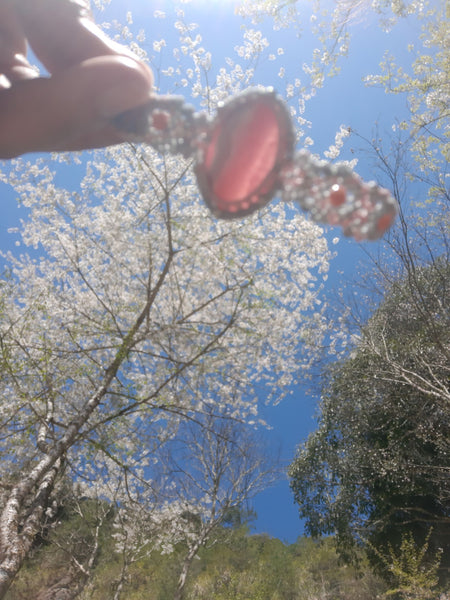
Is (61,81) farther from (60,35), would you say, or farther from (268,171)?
(268,171)

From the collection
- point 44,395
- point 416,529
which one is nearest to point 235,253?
point 44,395

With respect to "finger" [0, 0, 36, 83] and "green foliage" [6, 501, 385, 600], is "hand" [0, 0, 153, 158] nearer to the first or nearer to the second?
"finger" [0, 0, 36, 83]

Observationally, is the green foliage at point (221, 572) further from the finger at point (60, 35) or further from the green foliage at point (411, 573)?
the finger at point (60, 35)

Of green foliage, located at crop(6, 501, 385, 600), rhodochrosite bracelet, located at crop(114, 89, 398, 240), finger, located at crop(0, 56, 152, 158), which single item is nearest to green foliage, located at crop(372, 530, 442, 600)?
green foliage, located at crop(6, 501, 385, 600)

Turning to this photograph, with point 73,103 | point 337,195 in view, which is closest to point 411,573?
point 337,195

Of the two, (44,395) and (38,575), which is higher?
(44,395)

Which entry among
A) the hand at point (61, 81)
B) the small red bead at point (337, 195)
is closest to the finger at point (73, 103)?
the hand at point (61, 81)

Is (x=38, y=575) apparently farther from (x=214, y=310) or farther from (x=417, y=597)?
(x=214, y=310)
